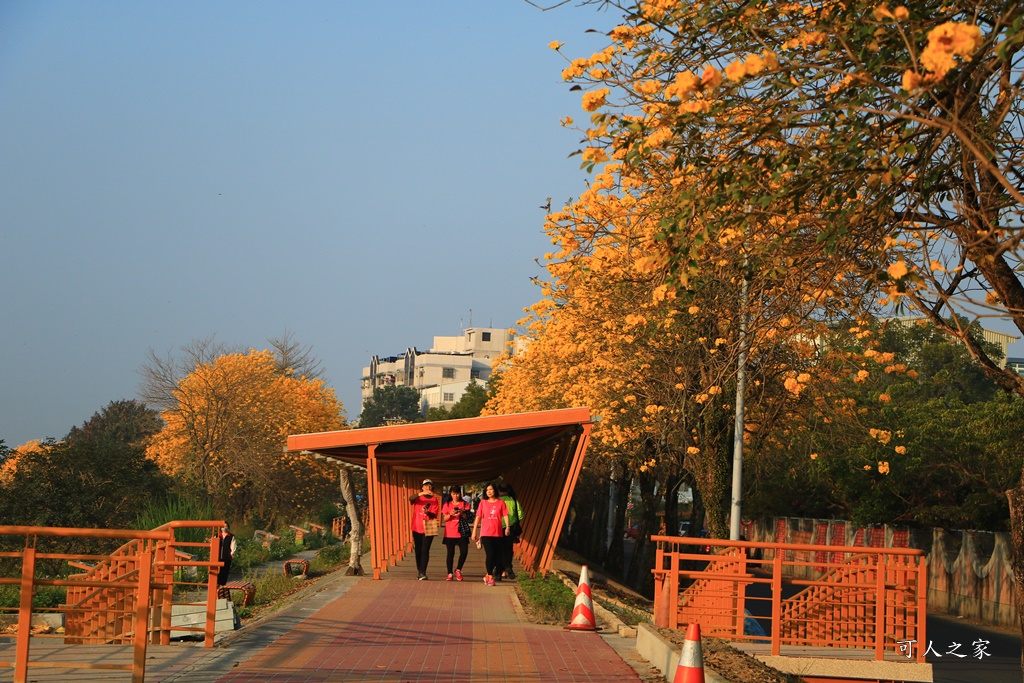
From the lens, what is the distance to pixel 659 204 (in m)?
9.18

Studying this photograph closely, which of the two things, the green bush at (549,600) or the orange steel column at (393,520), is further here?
the orange steel column at (393,520)

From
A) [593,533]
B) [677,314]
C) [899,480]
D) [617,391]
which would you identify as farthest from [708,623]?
[593,533]

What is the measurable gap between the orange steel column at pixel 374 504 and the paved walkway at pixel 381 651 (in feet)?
12.1

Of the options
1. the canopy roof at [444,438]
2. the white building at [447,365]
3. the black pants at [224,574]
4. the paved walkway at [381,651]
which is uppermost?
the white building at [447,365]

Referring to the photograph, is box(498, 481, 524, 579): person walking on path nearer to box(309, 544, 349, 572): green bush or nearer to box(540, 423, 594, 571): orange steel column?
box(540, 423, 594, 571): orange steel column

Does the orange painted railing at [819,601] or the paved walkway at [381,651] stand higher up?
the orange painted railing at [819,601]

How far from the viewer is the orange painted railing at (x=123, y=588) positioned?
769cm

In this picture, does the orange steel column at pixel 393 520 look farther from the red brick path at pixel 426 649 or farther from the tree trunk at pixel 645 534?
the tree trunk at pixel 645 534

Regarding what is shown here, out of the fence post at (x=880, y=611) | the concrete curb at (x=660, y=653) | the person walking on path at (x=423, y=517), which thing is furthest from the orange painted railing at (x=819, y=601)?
the person walking on path at (x=423, y=517)

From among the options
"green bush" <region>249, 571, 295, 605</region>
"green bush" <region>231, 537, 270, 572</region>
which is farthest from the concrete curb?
"green bush" <region>231, 537, 270, 572</region>

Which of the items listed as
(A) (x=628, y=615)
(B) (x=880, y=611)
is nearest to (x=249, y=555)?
(A) (x=628, y=615)

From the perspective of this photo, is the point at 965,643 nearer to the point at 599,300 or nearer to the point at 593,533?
the point at 599,300

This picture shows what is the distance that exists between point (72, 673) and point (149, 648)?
5.37 ft

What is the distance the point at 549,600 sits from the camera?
48.5ft
